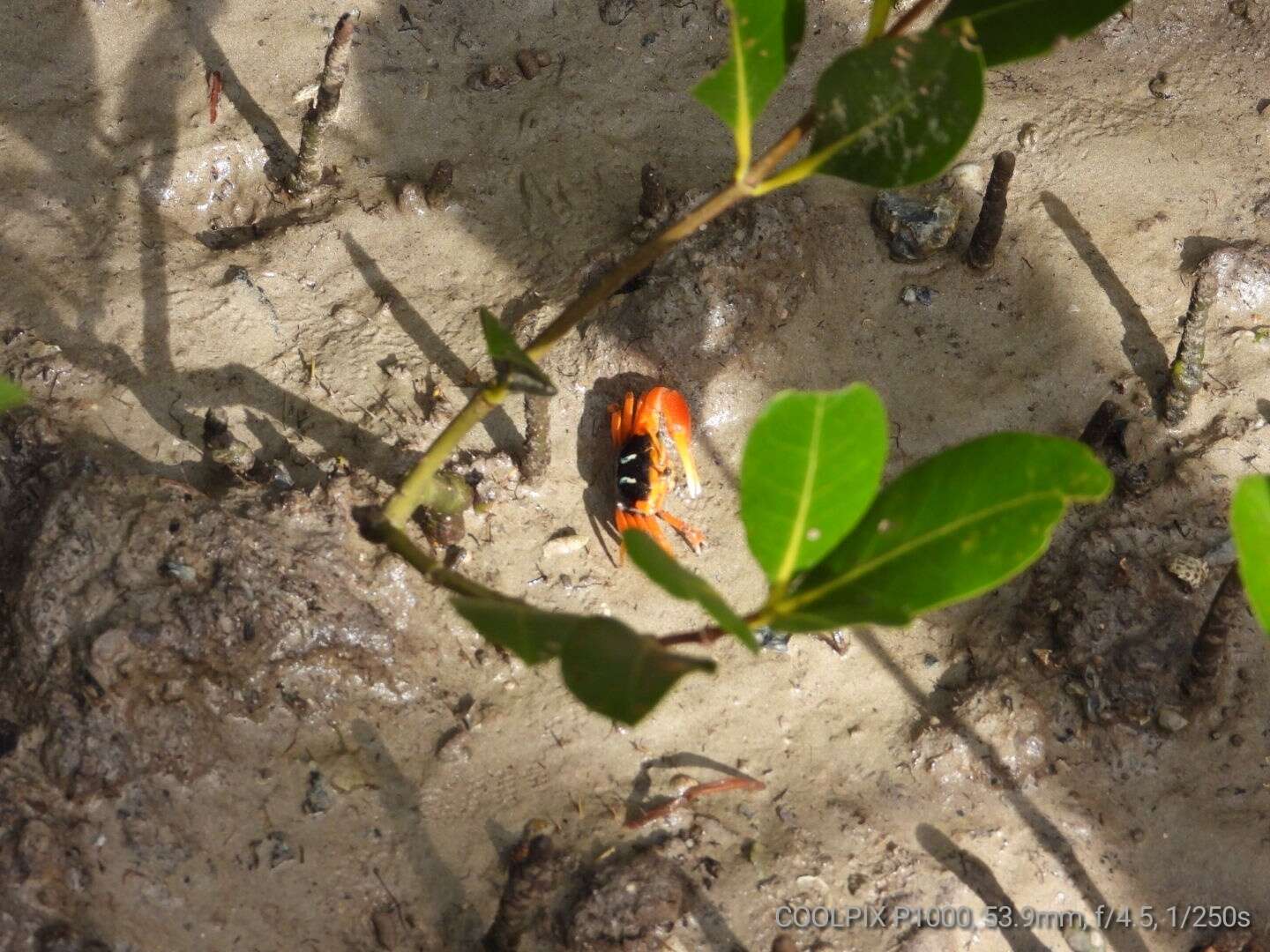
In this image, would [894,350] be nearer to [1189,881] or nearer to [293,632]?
[1189,881]

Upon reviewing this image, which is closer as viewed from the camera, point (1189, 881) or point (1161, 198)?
point (1189, 881)

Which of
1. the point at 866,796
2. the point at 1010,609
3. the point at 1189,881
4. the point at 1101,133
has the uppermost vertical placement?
the point at 1101,133

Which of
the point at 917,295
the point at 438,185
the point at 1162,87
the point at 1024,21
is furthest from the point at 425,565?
the point at 1162,87

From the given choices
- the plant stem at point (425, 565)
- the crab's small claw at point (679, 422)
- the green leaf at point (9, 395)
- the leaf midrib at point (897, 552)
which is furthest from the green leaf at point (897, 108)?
the crab's small claw at point (679, 422)

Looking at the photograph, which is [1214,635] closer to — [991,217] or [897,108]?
[991,217]

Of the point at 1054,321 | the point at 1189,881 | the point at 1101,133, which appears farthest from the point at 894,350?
the point at 1189,881

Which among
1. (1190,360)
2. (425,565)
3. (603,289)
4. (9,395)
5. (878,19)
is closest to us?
(9,395)

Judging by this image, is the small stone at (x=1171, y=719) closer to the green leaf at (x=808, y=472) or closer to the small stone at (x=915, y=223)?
the small stone at (x=915, y=223)
